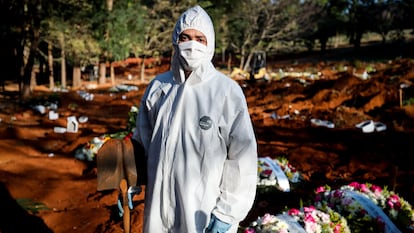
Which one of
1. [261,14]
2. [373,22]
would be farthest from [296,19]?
[373,22]

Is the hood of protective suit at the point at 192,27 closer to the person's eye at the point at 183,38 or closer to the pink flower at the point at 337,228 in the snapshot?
the person's eye at the point at 183,38

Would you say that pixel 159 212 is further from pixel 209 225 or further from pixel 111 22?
pixel 111 22

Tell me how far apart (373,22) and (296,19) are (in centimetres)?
1133

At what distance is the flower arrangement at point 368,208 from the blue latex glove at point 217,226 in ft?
6.58

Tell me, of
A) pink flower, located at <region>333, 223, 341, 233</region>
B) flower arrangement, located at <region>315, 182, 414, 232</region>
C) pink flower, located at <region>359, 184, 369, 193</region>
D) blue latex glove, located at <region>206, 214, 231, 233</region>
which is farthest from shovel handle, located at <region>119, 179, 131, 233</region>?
pink flower, located at <region>359, 184, 369, 193</region>

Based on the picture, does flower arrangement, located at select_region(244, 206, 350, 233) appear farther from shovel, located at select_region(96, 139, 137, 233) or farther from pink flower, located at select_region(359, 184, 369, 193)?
shovel, located at select_region(96, 139, 137, 233)

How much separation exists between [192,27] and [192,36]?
4cm

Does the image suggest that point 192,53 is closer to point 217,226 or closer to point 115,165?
point 115,165

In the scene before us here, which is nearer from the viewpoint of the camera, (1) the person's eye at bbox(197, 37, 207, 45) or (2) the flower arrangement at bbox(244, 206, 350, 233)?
(1) the person's eye at bbox(197, 37, 207, 45)

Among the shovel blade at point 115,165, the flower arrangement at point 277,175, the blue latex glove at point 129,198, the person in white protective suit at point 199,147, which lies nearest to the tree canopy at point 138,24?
the flower arrangement at point 277,175

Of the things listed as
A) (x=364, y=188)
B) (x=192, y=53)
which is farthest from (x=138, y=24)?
(x=192, y=53)

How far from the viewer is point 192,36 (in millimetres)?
1735

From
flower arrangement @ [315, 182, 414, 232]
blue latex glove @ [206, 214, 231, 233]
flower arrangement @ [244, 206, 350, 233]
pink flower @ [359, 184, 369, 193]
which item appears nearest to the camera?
blue latex glove @ [206, 214, 231, 233]

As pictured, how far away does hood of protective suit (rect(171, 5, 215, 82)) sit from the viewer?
66.9 inches
